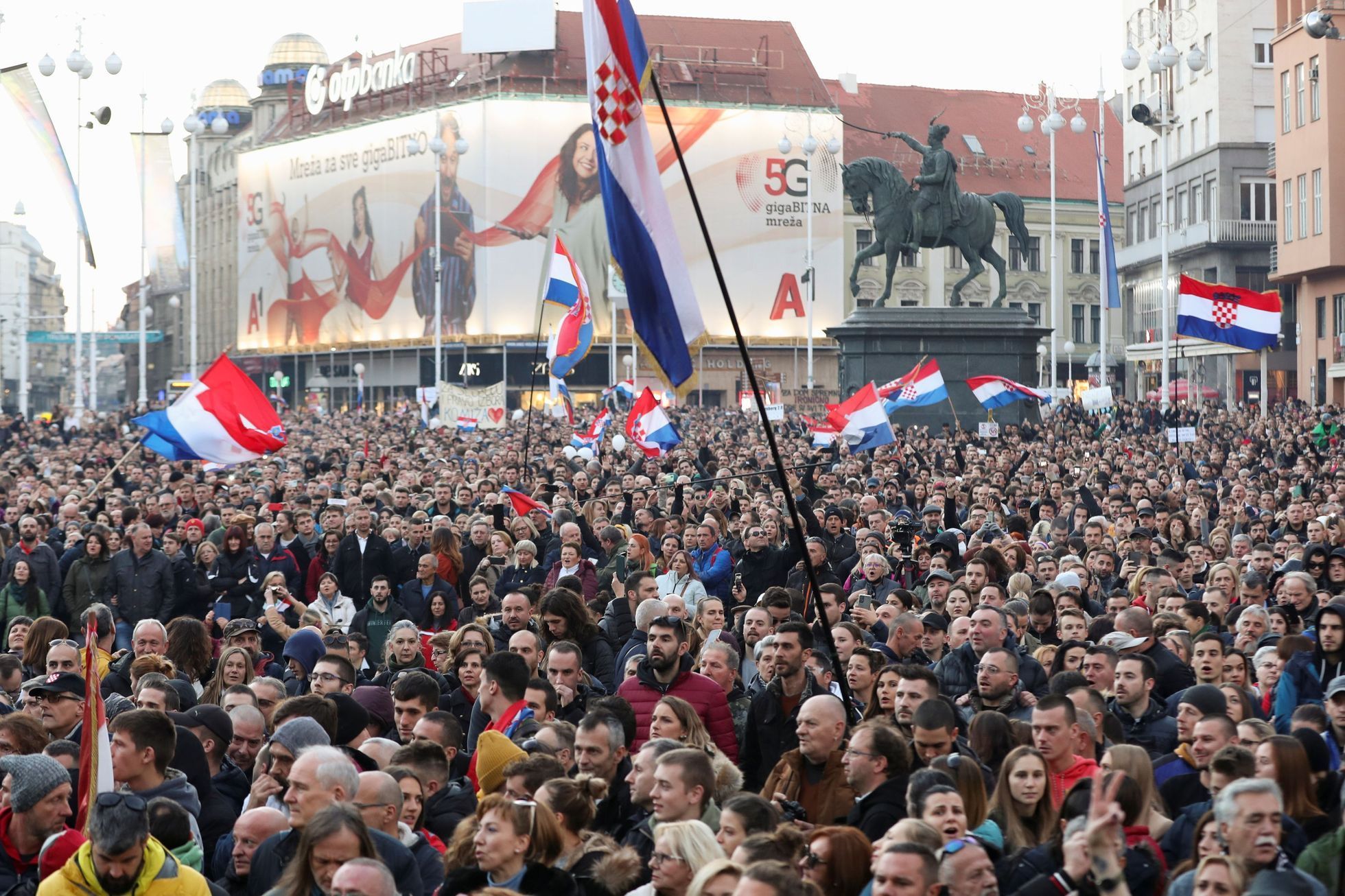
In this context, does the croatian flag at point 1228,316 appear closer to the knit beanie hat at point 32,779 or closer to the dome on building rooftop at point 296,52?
the knit beanie hat at point 32,779

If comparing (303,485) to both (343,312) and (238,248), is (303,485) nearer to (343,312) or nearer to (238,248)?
(343,312)

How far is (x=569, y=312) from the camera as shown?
25094 mm

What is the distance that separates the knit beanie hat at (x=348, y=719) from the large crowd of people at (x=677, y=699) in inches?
0.6

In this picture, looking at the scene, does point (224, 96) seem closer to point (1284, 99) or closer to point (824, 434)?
point (1284, 99)

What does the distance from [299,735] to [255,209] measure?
9529 cm

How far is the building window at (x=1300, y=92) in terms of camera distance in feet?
165

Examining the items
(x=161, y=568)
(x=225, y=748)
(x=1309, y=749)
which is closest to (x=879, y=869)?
(x=1309, y=749)

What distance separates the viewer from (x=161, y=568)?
1450 cm

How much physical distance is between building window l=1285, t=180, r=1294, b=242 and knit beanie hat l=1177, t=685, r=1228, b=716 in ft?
156

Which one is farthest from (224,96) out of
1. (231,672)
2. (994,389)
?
(231,672)

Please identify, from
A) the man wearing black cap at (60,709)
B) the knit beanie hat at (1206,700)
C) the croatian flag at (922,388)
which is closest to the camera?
the knit beanie hat at (1206,700)

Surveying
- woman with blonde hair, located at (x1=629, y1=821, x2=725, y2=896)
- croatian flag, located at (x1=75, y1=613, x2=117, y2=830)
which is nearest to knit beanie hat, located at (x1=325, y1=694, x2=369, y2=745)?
croatian flag, located at (x1=75, y1=613, x2=117, y2=830)

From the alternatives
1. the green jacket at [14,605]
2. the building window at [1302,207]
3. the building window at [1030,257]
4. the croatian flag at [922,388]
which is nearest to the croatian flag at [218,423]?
the green jacket at [14,605]

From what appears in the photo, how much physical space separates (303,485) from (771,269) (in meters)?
64.1
